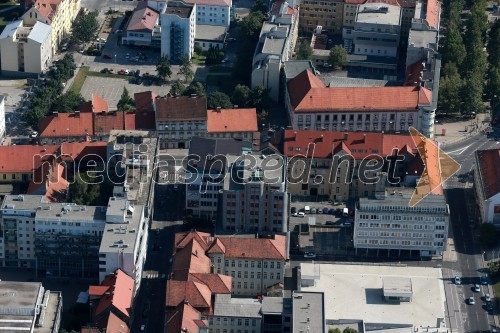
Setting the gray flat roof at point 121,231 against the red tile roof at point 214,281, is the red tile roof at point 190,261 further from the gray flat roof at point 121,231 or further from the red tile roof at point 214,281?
the gray flat roof at point 121,231

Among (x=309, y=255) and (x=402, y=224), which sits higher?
(x=402, y=224)

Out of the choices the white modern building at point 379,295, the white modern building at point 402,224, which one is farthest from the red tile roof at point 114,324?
the white modern building at point 402,224

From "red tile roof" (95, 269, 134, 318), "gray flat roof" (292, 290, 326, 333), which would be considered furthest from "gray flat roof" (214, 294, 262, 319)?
"red tile roof" (95, 269, 134, 318)

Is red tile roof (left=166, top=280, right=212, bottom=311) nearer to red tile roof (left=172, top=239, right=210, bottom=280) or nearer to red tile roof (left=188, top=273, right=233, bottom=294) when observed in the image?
red tile roof (left=188, top=273, right=233, bottom=294)

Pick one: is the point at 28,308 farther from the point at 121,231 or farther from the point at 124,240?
the point at 121,231

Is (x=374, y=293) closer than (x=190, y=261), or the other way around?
(x=190, y=261)

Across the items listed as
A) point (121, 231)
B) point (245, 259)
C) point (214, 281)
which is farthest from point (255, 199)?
point (121, 231)

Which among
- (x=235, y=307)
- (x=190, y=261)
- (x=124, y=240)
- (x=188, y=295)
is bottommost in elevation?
(x=235, y=307)
